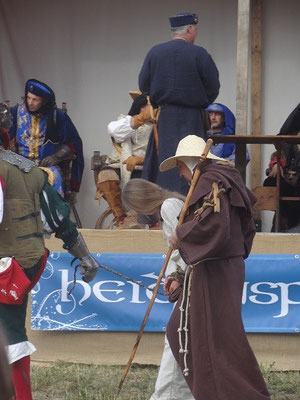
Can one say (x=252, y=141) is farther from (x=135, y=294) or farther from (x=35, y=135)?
(x=35, y=135)

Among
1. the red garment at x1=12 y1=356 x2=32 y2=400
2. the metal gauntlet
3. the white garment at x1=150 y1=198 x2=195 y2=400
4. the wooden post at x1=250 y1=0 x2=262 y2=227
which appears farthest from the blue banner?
the wooden post at x1=250 y1=0 x2=262 y2=227

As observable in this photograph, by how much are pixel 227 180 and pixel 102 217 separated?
455cm

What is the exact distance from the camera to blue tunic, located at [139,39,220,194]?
280 inches

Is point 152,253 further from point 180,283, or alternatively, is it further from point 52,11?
point 52,11

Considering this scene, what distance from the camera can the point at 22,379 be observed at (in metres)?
4.90

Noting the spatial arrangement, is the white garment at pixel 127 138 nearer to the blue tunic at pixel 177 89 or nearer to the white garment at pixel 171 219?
the blue tunic at pixel 177 89

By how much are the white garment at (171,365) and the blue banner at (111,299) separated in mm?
1611

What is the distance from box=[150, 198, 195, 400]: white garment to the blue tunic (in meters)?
2.21

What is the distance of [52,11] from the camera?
950 centimetres

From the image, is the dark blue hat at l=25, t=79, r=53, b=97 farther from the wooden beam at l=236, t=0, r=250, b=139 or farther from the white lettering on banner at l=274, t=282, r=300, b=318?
the white lettering on banner at l=274, t=282, r=300, b=318

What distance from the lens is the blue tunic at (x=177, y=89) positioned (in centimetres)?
712

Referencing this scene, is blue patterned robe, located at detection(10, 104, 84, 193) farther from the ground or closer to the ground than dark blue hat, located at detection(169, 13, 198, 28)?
closer to the ground

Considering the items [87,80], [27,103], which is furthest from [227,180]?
[87,80]

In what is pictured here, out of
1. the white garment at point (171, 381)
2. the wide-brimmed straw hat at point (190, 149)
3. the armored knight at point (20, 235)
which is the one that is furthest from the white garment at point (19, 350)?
the wide-brimmed straw hat at point (190, 149)
